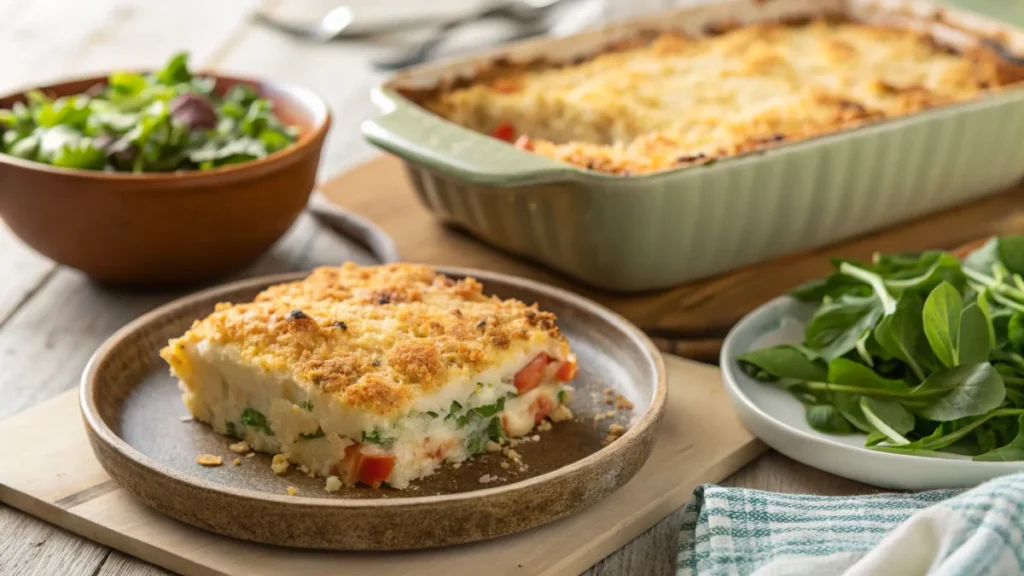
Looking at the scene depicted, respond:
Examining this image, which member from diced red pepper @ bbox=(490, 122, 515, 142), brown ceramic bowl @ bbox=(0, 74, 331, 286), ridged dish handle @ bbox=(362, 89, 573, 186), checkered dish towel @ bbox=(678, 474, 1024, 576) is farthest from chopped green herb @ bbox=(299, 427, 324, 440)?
diced red pepper @ bbox=(490, 122, 515, 142)

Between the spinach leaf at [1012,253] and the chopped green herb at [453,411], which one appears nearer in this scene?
the chopped green herb at [453,411]

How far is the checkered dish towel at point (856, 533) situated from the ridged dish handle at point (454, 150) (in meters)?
0.84

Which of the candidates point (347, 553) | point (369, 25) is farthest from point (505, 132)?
point (369, 25)

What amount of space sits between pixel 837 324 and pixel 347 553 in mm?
1078

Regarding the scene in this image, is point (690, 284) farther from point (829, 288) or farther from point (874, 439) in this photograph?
point (874, 439)

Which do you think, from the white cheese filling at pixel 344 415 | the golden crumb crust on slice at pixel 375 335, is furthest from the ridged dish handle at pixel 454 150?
the white cheese filling at pixel 344 415

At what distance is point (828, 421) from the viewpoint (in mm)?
2164

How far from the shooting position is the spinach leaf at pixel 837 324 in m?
2.29

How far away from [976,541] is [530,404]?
0.82 metres

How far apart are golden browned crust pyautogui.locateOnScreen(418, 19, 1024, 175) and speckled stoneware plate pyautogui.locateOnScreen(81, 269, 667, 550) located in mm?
480

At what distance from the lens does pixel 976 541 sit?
159 centimetres

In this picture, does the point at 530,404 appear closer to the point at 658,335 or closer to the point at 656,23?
the point at 658,335

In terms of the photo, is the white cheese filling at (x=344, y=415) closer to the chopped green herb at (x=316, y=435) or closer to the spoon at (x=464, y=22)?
the chopped green herb at (x=316, y=435)

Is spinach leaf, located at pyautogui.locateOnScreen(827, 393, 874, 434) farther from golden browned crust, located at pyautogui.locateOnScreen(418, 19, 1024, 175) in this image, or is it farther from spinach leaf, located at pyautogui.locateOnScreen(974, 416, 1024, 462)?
golden browned crust, located at pyautogui.locateOnScreen(418, 19, 1024, 175)
